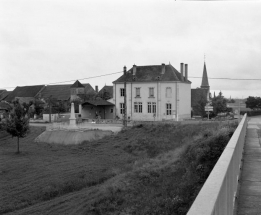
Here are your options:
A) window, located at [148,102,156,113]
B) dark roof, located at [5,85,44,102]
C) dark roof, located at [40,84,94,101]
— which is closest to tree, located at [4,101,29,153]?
window, located at [148,102,156,113]

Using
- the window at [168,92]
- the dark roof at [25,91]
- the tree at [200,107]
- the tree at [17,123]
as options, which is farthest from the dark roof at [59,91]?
the tree at [17,123]

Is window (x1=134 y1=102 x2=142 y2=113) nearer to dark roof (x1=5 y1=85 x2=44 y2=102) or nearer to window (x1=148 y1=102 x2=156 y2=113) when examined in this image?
window (x1=148 y1=102 x2=156 y2=113)

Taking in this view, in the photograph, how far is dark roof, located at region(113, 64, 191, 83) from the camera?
49031 mm

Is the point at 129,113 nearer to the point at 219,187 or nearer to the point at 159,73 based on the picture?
the point at 159,73

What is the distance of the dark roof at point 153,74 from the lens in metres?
49.0

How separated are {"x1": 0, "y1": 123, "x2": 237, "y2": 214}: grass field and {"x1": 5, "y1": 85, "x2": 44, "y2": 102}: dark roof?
50.0m

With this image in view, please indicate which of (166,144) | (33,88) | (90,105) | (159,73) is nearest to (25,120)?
→ (166,144)

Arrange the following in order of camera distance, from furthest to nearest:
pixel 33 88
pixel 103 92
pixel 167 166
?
pixel 33 88 → pixel 103 92 → pixel 167 166

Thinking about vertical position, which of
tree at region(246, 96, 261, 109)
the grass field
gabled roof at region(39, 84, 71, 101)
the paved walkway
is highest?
gabled roof at region(39, 84, 71, 101)

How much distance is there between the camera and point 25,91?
8825cm

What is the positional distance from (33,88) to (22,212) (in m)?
76.1

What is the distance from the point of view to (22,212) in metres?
15.7

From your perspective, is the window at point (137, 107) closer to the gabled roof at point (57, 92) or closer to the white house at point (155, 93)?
the white house at point (155, 93)

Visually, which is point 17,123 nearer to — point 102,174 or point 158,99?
point 102,174
